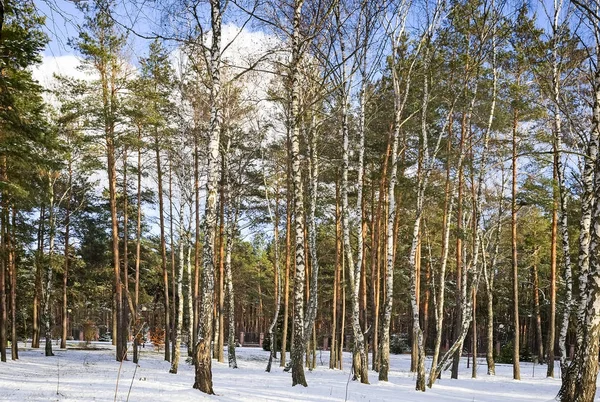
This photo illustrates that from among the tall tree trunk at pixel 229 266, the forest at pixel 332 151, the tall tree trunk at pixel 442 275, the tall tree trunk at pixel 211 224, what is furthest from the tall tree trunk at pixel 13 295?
the tall tree trunk at pixel 442 275

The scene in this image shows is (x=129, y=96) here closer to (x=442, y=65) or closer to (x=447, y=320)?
(x=442, y=65)

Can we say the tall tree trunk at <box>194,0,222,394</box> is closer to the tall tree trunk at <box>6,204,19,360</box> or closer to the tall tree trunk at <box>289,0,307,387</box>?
the tall tree trunk at <box>289,0,307,387</box>

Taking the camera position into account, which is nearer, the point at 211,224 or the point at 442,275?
the point at 211,224

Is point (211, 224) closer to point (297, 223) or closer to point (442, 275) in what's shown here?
point (297, 223)

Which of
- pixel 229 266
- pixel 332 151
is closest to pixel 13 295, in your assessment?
pixel 229 266

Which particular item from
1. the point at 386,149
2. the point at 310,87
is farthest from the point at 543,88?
the point at 310,87

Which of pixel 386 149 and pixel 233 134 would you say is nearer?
pixel 386 149

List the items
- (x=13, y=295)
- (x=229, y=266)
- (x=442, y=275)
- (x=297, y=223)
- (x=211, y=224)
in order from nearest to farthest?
(x=211, y=224), (x=297, y=223), (x=442, y=275), (x=13, y=295), (x=229, y=266)

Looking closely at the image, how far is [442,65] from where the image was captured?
14.5 meters

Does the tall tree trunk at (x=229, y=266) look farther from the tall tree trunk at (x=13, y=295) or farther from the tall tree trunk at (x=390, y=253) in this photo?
the tall tree trunk at (x=13, y=295)

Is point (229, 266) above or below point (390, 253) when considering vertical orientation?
below

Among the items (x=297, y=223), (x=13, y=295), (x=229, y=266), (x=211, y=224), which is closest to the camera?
(x=211, y=224)

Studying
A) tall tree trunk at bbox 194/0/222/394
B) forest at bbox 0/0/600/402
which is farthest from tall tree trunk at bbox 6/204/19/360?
tall tree trunk at bbox 194/0/222/394

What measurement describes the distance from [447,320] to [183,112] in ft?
126
